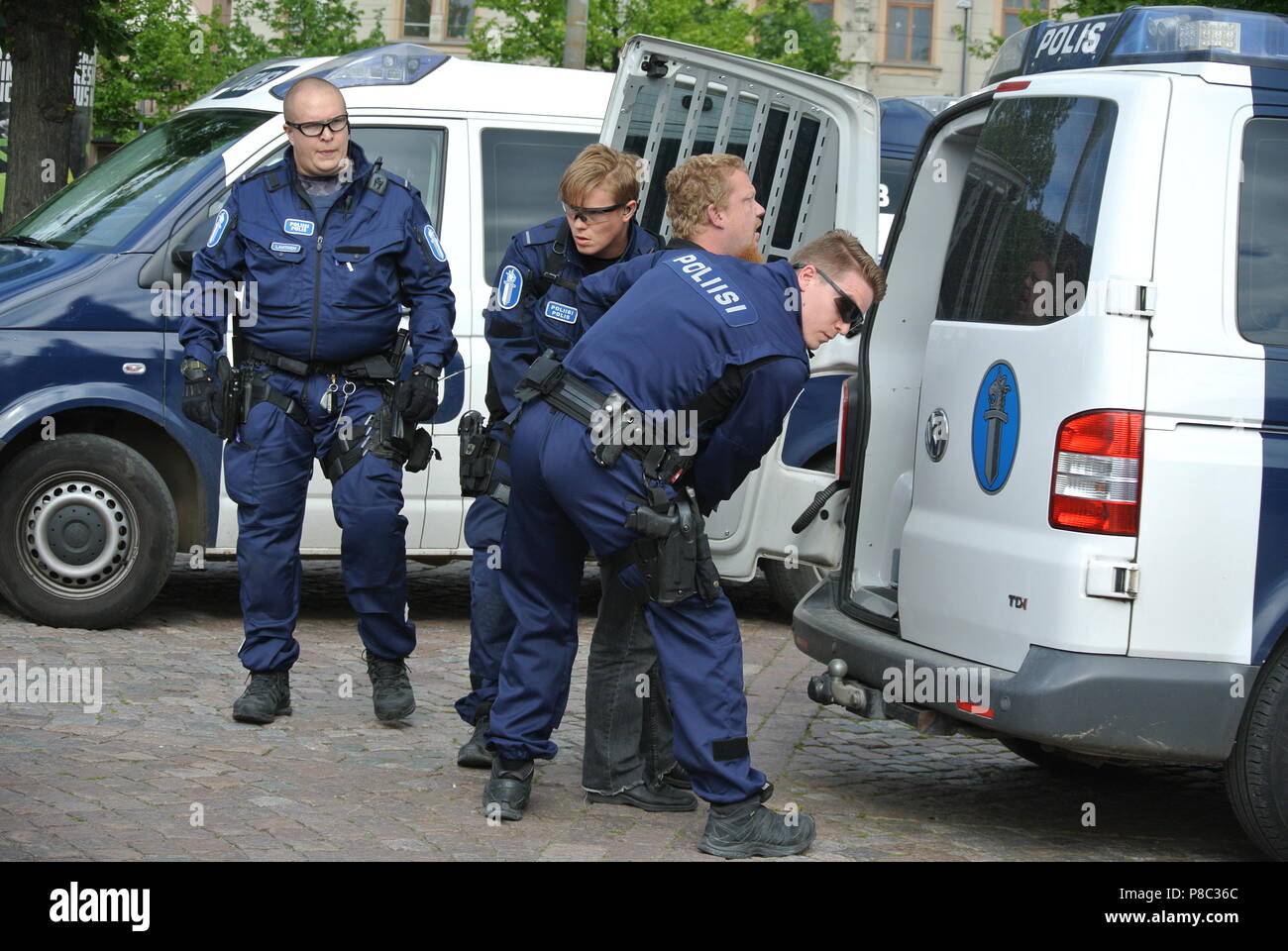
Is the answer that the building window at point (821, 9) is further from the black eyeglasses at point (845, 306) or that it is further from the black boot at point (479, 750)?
the black eyeglasses at point (845, 306)

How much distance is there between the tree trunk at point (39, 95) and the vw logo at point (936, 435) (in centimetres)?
781

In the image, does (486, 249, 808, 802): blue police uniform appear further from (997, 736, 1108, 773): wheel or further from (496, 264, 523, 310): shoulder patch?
(997, 736, 1108, 773): wheel

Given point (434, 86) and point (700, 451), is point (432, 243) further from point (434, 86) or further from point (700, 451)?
point (434, 86)

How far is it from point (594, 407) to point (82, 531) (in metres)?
3.47

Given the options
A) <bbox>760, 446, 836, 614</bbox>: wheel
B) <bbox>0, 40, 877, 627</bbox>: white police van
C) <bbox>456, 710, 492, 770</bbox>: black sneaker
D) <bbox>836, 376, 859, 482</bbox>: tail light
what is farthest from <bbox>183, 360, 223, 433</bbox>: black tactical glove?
<bbox>760, 446, 836, 614</bbox>: wheel

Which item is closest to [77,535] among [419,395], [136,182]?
[136,182]

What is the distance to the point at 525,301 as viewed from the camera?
5.16 metres

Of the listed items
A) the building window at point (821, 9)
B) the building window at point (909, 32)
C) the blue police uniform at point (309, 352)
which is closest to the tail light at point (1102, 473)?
the blue police uniform at point (309, 352)

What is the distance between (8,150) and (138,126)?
19.2 meters

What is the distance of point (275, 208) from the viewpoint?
5707 mm

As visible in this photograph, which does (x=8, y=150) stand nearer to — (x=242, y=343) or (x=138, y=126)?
(x=242, y=343)

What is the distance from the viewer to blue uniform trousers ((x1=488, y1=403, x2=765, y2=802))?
4320 mm

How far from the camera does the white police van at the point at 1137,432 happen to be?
4145mm
